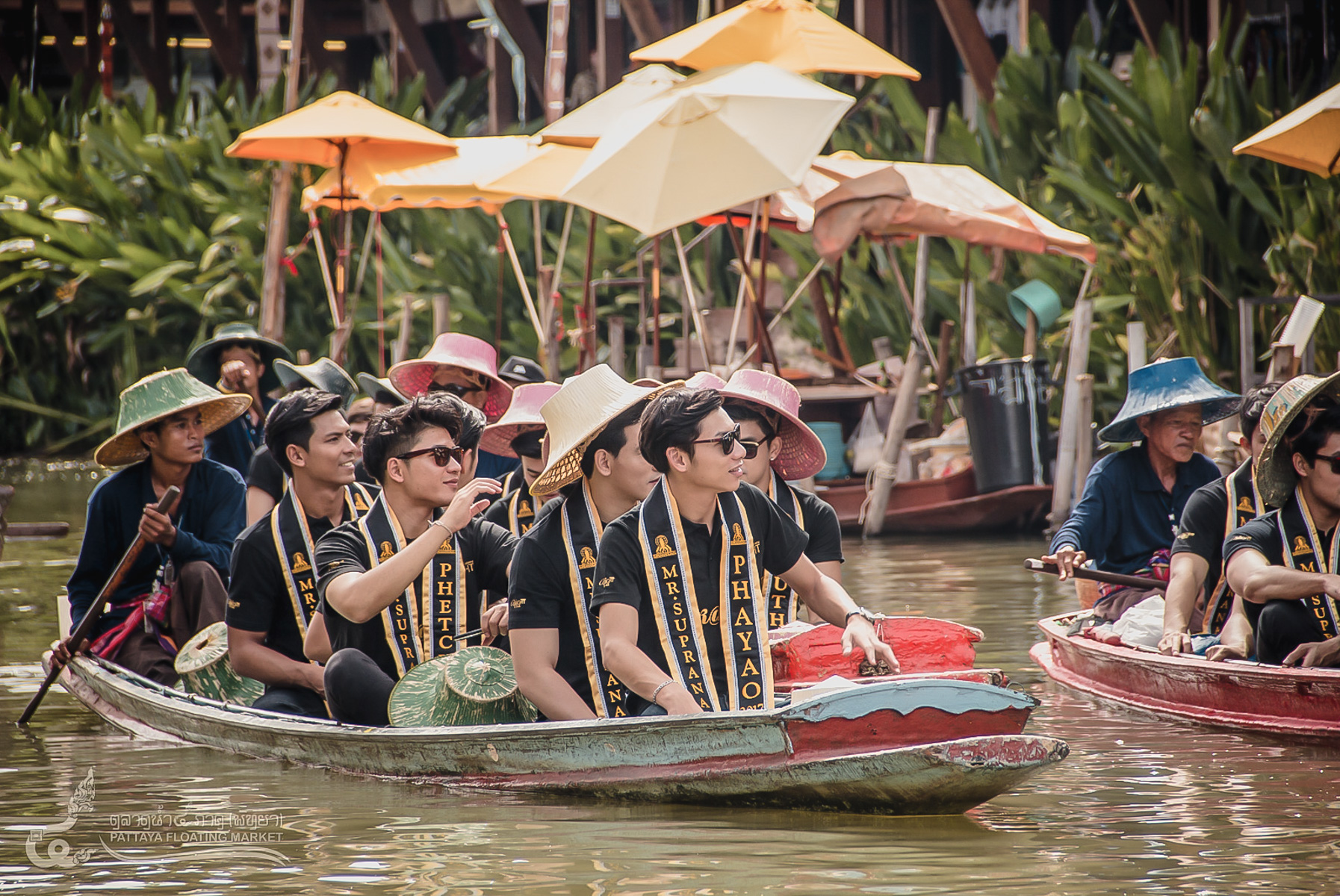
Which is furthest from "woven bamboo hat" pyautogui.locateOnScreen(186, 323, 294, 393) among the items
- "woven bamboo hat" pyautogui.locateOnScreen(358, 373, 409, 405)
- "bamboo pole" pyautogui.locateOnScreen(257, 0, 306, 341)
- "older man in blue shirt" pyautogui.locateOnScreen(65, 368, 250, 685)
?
"bamboo pole" pyautogui.locateOnScreen(257, 0, 306, 341)

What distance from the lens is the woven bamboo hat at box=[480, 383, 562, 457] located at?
264 inches

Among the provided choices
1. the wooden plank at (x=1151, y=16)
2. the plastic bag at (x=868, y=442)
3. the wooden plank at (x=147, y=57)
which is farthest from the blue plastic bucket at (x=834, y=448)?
the wooden plank at (x=147, y=57)

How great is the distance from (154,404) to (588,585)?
238cm

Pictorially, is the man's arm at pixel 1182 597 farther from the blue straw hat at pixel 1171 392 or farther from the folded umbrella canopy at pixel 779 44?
the folded umbrella canopy at pixel 779 44

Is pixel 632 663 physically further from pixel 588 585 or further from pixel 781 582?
pixel 781 582

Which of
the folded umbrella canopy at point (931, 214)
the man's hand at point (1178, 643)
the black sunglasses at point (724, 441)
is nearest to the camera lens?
the black sunglasses at point (724, 441)

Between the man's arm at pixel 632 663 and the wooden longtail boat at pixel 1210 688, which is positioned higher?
the man's arm at pixel 632 663

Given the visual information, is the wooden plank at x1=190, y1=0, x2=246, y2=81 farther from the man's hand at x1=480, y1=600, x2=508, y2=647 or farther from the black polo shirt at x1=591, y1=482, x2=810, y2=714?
the black polo shirt at x1=591, y1=482, x2=810, y2=714

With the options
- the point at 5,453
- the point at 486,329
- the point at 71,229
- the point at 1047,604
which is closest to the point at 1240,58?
the point at 1047,604

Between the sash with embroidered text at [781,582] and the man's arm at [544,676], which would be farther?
the sash with embroidered text at [781,582]

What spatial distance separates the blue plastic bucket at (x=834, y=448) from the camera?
12.9 meters

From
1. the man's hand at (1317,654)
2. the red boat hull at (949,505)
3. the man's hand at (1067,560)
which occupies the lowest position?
the red boat hull at (949,505)

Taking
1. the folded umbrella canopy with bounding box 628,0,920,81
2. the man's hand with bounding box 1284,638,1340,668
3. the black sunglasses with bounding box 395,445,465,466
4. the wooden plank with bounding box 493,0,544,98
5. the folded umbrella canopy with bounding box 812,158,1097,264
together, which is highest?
the wooden plank with bounding box 493,0,544,98

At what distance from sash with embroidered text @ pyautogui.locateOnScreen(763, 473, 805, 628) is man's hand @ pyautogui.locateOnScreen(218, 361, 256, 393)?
120 inches
